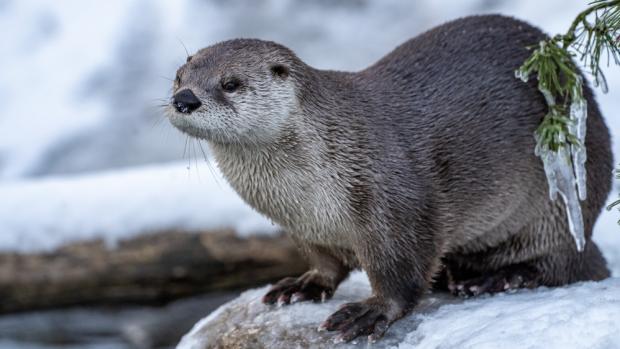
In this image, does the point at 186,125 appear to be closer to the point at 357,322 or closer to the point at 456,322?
the point at 357,322

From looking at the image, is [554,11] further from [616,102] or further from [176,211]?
[176,211]

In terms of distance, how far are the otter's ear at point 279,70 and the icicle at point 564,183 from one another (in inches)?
26.4

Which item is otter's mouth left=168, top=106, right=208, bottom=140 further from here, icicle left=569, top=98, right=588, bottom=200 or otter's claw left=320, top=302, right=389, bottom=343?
icicle left=569, top=98, right=588, bottom=200

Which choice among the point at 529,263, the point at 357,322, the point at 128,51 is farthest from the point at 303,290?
the point at 128,51

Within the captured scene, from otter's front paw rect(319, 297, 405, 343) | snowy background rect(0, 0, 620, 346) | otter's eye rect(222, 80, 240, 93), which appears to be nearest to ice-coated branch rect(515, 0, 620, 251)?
otter's front paw rect(319, 297, 405, 343)

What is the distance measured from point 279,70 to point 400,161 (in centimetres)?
41

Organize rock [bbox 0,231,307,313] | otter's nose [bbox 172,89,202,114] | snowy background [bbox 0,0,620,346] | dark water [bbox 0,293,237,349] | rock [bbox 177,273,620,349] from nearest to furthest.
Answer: rock [bbox 177,273,620,349] → otter's nose [bbox 172,89,202,114] → rock [bbox 0,231,307,313] → dark water [bbox 0,293,237,349] → snowy background [bbox 0,0,620,346]

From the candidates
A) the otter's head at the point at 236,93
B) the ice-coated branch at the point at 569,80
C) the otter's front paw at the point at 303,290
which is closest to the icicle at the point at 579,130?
the ice-coated branch at the point at 569,80

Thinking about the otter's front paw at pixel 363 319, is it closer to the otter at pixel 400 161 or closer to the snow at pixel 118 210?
the otter at pixel 400 161

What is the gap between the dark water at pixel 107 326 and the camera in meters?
4.33

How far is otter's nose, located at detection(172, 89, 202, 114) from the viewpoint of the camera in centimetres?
219

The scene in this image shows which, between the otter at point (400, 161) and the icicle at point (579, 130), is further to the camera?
the otter at point (400, 161)

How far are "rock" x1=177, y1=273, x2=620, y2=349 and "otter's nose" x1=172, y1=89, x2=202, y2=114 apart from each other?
27.0 inches

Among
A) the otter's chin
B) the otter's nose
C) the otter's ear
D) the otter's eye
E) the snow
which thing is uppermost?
the snow
